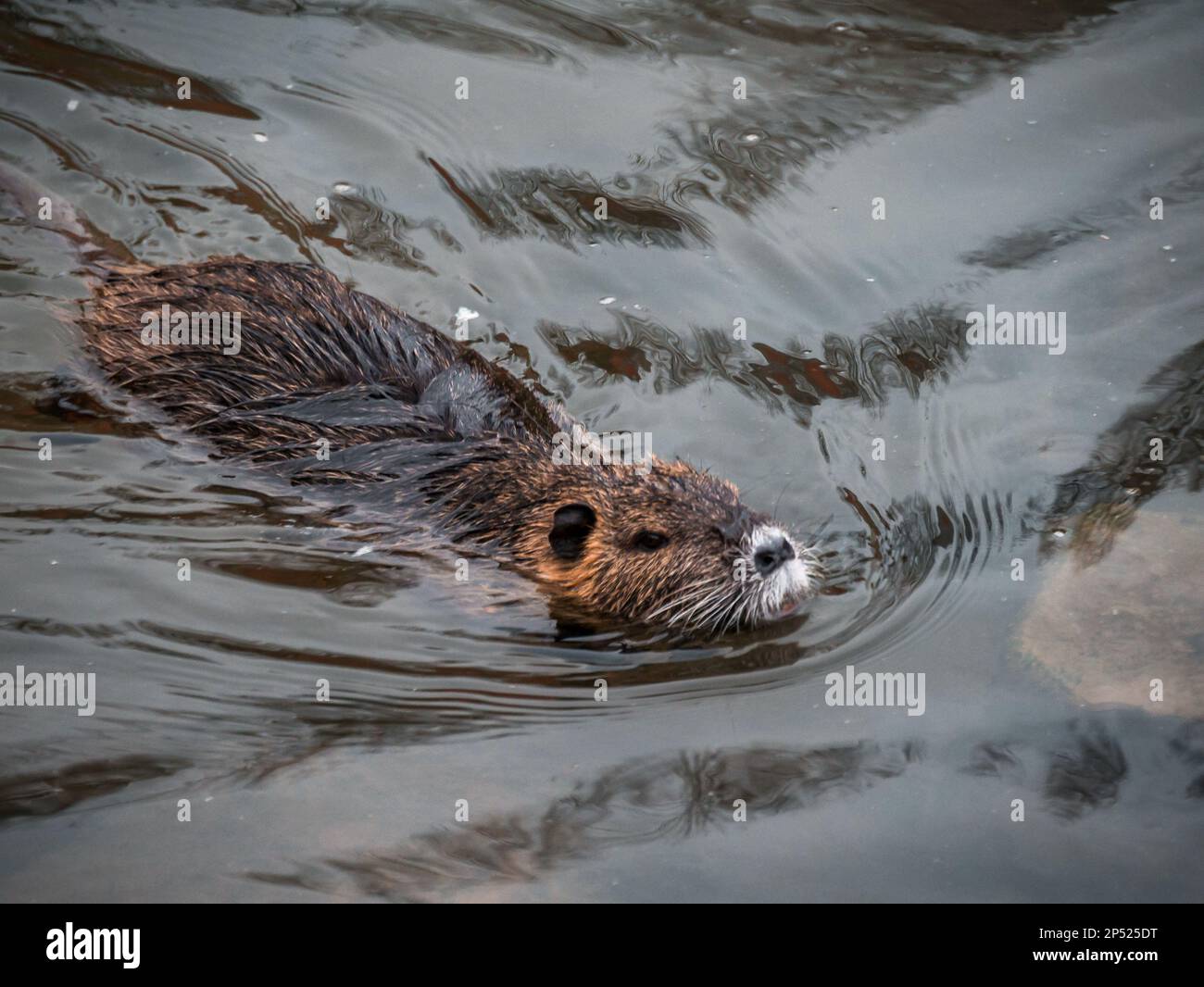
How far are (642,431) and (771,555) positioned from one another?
145 centimetres

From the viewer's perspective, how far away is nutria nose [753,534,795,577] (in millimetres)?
4926

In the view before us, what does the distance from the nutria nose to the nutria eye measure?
1.34ft

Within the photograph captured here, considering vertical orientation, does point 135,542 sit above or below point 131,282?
below

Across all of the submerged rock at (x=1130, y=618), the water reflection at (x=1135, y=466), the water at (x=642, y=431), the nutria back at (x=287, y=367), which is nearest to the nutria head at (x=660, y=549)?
Answer: the water at (x=642, y=431)

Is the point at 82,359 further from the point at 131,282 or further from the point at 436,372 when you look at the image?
the point at 436,372

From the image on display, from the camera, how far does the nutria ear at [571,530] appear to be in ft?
17.3

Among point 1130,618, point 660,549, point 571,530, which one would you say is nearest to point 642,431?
point 571,530

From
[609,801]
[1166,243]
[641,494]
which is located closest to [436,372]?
[641,494]

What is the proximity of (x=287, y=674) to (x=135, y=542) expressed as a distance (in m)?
1.12

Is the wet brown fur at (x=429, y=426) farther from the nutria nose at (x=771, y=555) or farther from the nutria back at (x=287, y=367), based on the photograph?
the nutria nose at (x=771, y=555)

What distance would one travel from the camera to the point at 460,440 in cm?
552

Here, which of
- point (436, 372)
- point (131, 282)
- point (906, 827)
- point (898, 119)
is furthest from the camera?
point (898, 119)

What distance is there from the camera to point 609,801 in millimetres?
4250

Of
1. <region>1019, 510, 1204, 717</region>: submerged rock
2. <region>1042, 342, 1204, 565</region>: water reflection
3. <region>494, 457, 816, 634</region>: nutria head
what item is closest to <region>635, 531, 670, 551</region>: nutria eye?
<region>494, 457, 816, 634</region>: nutria head
